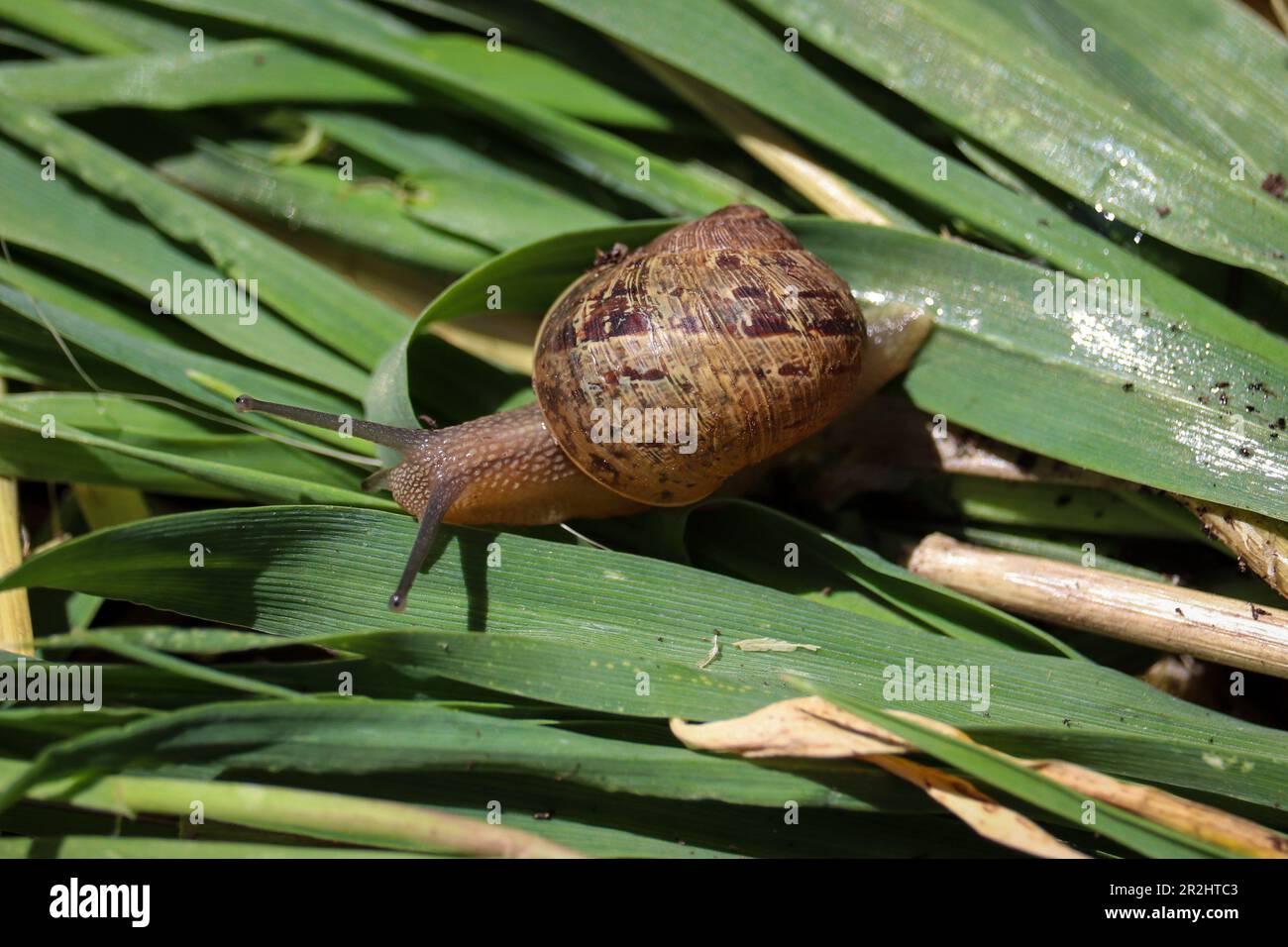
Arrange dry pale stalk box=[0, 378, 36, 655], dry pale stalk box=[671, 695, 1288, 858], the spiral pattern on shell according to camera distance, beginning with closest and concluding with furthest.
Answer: dry pale stalk box=[671, 695, 1288, 858] → the spiral pattern on shell → dry pale stalk box=[0, 378, 36, 655]

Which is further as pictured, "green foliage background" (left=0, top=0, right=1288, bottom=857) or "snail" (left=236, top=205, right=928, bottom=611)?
"snail" (left=236, top=205, right=928, bottom=611)

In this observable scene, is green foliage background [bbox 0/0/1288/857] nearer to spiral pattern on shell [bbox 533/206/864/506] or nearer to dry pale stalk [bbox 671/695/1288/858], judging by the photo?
dry pale stalk [bbox 671/695/1288/858]

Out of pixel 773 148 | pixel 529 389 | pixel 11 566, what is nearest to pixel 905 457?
pixel 773 148

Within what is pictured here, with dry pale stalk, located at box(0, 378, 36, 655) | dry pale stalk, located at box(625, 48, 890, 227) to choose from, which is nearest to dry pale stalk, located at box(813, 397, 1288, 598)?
dry pale stalk, located at box(625, 48, 890, 227)

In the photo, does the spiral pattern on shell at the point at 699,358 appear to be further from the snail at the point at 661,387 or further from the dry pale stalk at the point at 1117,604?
the dry pale stalk at the point at 1117,604

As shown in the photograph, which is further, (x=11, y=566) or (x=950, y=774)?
(x=11, y=566)

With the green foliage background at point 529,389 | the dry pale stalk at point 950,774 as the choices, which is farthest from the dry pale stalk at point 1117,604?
the dry pale stalk at point 950,774

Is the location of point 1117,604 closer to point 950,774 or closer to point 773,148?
point 950,774
